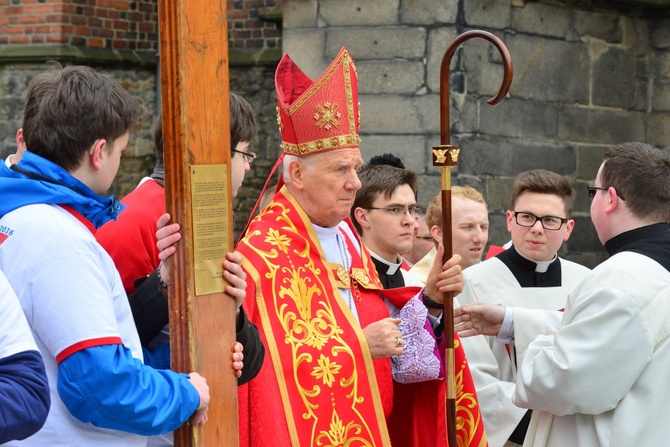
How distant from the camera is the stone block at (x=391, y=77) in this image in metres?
8.91

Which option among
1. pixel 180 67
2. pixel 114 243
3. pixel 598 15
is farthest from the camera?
pixel 598 15

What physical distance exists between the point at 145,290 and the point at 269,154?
327 inches

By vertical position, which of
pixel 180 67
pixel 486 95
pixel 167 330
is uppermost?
pixel 486 95

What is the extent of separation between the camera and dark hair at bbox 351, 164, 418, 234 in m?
5.23

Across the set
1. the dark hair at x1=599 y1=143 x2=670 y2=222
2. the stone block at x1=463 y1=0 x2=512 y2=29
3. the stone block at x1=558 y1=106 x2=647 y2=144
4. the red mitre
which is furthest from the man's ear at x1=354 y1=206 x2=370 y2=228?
the stone block at x1=558 y1=106 x2=647 y2=144

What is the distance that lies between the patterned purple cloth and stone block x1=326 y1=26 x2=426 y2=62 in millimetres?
4706

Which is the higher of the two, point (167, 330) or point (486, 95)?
point (486, 95)

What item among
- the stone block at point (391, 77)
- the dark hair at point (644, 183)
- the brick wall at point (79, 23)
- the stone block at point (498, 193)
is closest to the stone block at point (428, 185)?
the stone block at point (498, 193)

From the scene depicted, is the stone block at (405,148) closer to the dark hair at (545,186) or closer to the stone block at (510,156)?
the stone block at (510,156)

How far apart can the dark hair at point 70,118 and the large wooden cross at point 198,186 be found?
0.15 metres

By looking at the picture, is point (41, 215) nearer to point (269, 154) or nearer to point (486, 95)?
point (486, 95)

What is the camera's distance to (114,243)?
3.97 m

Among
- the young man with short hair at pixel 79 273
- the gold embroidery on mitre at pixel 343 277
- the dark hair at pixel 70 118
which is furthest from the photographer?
the gold embroidery on mitre at pixel 343 277

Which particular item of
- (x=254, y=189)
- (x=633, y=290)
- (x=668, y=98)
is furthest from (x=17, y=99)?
(x=633, y=290)
